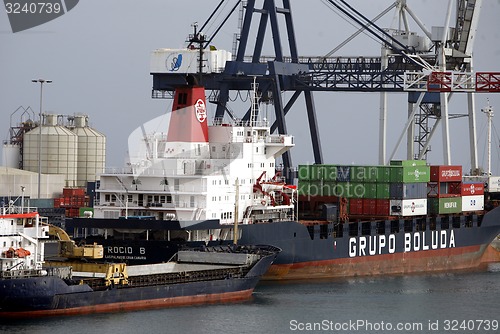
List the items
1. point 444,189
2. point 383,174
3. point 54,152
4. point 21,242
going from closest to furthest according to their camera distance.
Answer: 1. point 21,242
2. point 383,174
3. point 444,189
4. point 54,152

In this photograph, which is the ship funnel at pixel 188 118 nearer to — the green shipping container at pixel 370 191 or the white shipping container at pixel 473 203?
the green shipping container at pixel 370 191

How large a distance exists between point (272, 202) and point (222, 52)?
53.8 feet

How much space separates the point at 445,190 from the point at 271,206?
11045 millimetres

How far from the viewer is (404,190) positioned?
54.0 meters

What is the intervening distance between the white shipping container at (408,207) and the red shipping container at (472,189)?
10.5 feet

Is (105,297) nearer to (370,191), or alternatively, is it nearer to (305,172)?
(305,172)

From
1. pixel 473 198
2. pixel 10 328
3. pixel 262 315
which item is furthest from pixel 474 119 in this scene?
pixel 10 328

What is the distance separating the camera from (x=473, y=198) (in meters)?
58.9

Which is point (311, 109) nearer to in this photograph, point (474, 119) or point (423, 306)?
A: point (474, 119)

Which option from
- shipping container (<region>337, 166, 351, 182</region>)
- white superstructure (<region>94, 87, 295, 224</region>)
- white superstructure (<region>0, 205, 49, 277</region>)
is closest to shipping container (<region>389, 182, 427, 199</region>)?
shipping container (<region>337, 166, 351, 182</region>)

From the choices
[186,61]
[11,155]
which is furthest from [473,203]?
[11,155]

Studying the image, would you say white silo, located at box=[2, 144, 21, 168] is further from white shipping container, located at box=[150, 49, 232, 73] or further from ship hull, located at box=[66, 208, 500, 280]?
ship hull, located at box=[66, 208, 500, 280]

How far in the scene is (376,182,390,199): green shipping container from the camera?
2122 inches

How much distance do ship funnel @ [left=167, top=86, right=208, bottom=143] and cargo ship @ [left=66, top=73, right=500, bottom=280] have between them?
1.5 inches
